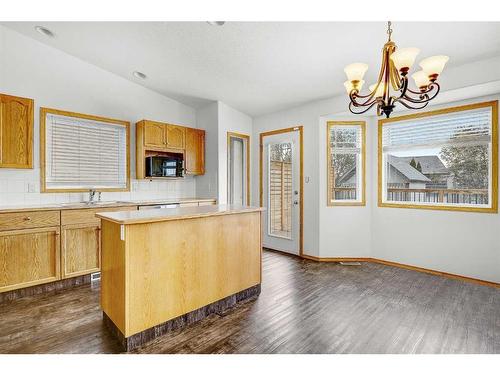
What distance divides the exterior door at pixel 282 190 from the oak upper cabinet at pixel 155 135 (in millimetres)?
1808

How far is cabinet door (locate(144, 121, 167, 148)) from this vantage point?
4234mm

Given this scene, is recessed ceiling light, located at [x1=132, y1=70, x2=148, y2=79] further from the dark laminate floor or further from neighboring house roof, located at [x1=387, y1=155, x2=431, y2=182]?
neighboring house roof, located at [x1=387, y1=155, x2=431, y2=182]

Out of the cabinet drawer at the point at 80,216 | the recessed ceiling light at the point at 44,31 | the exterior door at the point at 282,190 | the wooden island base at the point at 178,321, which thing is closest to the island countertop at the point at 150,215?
the wooden island base at the point at 178,321

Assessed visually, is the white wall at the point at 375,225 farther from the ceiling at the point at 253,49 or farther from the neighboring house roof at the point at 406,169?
the ceiling at the point at 253,49

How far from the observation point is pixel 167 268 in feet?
7.41

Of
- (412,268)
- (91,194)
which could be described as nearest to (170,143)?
(91,194)

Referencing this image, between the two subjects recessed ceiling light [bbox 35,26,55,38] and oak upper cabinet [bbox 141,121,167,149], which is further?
oak upper cabinet [bbox 141,121,167,149]

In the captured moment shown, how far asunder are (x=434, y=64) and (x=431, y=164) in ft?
7.67

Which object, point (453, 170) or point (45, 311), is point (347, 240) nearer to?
point (453, 170)

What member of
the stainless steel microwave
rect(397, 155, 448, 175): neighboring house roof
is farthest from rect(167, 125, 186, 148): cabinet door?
rect(397, 155, 448, 175): neighboring house roof

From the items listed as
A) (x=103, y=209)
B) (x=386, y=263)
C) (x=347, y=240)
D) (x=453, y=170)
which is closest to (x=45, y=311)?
(x=103, y=209)

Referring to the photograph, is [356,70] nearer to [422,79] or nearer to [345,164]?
[422,79]

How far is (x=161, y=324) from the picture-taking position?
2230 mm

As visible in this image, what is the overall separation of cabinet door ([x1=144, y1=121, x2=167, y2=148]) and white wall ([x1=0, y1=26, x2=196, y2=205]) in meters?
0.36
